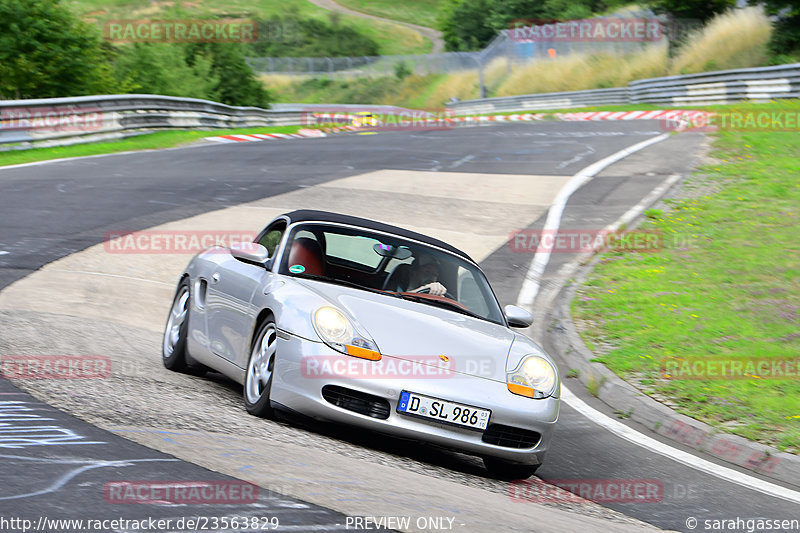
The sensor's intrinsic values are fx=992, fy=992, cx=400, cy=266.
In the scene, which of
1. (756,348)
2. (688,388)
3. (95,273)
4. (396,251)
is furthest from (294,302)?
(95,273)

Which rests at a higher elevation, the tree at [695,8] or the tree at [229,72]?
the tree at [695,8]

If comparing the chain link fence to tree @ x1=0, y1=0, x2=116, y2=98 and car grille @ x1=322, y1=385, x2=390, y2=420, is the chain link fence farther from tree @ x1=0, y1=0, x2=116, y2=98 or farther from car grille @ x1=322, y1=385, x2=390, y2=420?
car grille @ x1=322, y1=385, x2=390, y2=420

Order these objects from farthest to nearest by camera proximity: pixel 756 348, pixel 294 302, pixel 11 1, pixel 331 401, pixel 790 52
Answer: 1. pixel 790 52
2. pixel 11 1
3. pixel 756 348
4. pixel 294 302
5. pixel 331 401

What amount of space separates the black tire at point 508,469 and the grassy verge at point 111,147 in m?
16.5

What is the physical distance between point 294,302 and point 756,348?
5.10 meters

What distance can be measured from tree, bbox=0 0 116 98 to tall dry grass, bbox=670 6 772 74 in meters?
24.7

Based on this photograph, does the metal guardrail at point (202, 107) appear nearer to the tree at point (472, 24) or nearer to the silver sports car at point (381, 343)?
the silver sports car at point (381, 343)

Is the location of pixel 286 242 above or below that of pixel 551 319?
above

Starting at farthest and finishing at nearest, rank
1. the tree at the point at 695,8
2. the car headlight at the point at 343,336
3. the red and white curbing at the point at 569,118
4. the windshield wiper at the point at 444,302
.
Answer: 1. the tree at the point at 695,8
2. the red and white curbing at the point at 569,118
3. the windshield wiper at the point at 444,302
4. the car headlight at the point at 343,336

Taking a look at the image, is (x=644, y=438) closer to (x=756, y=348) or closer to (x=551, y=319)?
(x=756, y=348)

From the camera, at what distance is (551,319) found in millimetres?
10852

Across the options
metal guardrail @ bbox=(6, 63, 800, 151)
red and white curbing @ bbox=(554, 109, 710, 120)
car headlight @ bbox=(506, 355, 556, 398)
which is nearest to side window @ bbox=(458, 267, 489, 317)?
car headlight @ bbox=(506, 355, 556, 398)

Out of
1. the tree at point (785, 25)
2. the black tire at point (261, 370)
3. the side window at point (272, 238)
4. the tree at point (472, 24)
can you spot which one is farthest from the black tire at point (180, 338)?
the tree at point (472, 24)

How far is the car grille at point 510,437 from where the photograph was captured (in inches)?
226
